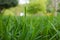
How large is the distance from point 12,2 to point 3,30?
1717 centimetres

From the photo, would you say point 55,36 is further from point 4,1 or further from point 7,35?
point 4,1

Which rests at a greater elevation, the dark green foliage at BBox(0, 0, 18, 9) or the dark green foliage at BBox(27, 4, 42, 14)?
the dark green foliage at BBox(0, 0, 18, 9)

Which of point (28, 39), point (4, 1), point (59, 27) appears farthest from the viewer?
point (4, 1)

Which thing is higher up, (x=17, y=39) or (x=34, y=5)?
(x=17, y=39)

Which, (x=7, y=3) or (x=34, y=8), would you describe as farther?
(x=34, y=8)

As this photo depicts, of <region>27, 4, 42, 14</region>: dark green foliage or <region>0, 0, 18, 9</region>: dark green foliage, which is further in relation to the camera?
<region>27, 4, 42, 14</region>: dark green foliage

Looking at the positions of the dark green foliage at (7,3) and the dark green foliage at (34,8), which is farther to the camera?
the dark green foliage at (34,8)

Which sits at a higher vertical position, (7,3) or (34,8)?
(7,3)

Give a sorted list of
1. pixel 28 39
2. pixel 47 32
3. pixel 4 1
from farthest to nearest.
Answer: pixel 4 1
pixel 47 32
pixel 28 39

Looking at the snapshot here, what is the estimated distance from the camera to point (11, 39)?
90 centimetres

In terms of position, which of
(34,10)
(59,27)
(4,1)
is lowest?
(34,10)

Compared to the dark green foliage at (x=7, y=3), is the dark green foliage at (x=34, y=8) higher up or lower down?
lower down

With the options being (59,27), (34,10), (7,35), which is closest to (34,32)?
(7,35)

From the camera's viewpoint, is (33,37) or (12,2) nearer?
(33,37)
